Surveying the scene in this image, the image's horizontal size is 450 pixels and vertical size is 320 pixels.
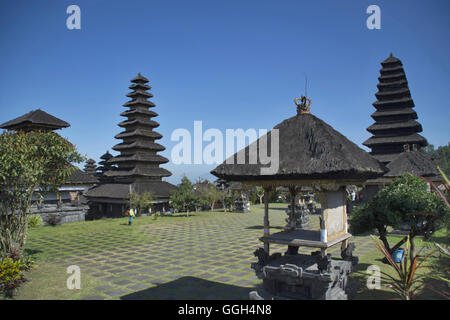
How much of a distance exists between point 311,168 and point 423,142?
112 ft

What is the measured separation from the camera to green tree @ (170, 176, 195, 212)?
27.5 m

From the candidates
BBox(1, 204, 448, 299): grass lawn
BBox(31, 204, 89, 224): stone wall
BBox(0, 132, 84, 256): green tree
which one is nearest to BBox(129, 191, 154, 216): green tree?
BBox(31, 204, 89, 224): stone wall

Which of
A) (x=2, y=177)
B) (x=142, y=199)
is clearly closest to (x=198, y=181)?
(x=142, y=199)

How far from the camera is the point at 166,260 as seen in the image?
39.8 feet

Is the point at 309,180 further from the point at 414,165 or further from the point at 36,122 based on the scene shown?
the point at 36,122

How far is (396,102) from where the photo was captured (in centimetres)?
3578

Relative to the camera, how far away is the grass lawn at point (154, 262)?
867cm

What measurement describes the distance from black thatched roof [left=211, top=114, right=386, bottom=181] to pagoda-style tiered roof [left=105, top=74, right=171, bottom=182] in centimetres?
2628

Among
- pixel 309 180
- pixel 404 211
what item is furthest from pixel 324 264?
pixel 404 211

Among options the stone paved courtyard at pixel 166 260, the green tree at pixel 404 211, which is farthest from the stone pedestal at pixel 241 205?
the green tree at pixel 404 211

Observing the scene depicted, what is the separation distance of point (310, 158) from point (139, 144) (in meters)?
29.2

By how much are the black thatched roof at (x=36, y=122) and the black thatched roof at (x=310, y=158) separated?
26567 millimetres
